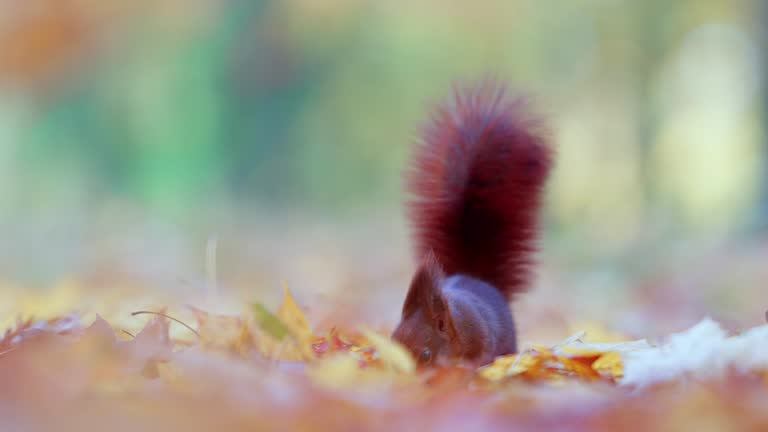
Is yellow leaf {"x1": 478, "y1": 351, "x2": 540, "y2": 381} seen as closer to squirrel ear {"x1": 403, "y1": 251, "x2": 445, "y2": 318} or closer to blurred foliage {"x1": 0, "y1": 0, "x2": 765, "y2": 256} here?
squirrel ear {"x1": 403, "y1": 251, "x2": 445, "y2": 318}

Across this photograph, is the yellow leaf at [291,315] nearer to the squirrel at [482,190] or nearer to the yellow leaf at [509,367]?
the yellow leaf at [509,367]

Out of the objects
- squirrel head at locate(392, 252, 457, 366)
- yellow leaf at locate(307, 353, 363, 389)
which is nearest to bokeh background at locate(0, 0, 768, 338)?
squirrel head at locate(392, 252, 457, 366)

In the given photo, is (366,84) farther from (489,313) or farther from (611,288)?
(489,313)

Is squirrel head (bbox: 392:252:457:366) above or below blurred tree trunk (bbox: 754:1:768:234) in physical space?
below

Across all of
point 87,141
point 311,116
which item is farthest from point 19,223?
point 311,116

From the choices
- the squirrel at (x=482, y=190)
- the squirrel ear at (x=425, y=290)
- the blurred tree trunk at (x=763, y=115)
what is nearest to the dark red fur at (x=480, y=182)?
the squirrel at (x=482, y=190)

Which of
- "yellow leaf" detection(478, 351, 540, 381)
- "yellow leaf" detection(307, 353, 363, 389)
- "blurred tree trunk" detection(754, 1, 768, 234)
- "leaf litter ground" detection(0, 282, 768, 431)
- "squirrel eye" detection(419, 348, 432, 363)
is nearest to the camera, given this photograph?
"leaf litter ground" detection(0, 282, 768, 431)
